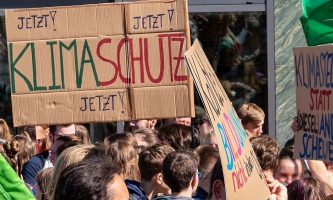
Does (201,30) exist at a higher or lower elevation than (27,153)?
higher

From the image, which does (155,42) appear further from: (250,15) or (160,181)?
(250,15)

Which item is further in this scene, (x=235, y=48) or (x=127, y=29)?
(x=235, y=48)

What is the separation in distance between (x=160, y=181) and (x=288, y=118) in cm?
484

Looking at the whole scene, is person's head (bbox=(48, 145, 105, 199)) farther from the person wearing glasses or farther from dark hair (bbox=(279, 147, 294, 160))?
dark hair (bbox=(279, 147, 294, 160))

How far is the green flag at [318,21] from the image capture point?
5.55m

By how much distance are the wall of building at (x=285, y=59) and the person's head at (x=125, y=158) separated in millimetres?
4629

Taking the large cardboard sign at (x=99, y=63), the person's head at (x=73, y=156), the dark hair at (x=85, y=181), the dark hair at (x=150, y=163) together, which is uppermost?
the large cardboard sign at (x=99, y=63)

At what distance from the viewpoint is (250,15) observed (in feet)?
31.7

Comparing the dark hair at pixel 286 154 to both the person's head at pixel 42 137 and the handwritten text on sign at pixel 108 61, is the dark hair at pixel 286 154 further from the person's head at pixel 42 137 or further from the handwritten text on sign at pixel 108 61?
the person's head at pixel 42 137

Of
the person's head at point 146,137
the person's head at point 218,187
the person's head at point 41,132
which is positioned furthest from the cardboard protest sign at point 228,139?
the person's head at point 41,132

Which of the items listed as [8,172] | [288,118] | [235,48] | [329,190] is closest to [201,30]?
[235,48]

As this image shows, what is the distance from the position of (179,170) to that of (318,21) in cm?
177

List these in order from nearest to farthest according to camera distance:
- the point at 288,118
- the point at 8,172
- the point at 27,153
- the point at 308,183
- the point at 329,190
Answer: the point at 8,172, the point at 308,183, the point at 329,190, the point at 27,153, the point at 288,118

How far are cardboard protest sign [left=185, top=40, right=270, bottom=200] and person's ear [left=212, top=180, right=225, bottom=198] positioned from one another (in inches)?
7.0
